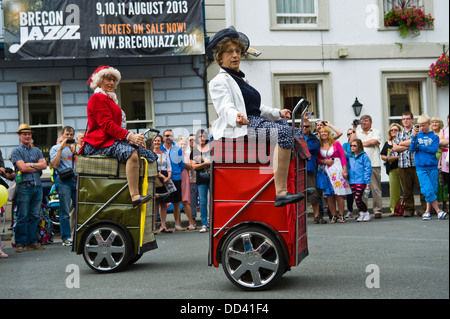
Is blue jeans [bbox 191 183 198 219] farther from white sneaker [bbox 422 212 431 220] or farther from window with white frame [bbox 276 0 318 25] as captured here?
window with white frame [bbox 276 0 318 25]

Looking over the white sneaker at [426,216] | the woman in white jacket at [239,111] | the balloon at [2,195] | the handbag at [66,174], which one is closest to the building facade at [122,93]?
the handbag at [66,174]

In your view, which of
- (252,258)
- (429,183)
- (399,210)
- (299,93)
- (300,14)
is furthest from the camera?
(299,93)

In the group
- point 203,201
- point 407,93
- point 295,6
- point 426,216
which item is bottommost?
point 426,216

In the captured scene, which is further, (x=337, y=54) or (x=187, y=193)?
(x=337, y=54)

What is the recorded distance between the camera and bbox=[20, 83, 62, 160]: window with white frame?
56.5ft

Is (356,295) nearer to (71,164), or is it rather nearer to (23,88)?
(71,164)

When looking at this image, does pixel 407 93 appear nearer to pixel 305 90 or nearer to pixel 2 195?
pixel 305 90

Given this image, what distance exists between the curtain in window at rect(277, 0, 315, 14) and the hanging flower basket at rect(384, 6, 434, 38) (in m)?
2.10

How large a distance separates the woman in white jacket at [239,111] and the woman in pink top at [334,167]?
628 cm

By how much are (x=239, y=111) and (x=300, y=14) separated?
13.1 metres

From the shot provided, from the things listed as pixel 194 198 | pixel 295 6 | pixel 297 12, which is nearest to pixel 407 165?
pixel 194 198

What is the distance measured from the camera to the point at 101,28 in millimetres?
16469

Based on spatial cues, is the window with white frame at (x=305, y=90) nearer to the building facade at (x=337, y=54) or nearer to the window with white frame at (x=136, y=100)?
the building facade at (x=337, y=54)

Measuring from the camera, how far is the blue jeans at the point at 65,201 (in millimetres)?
10922
